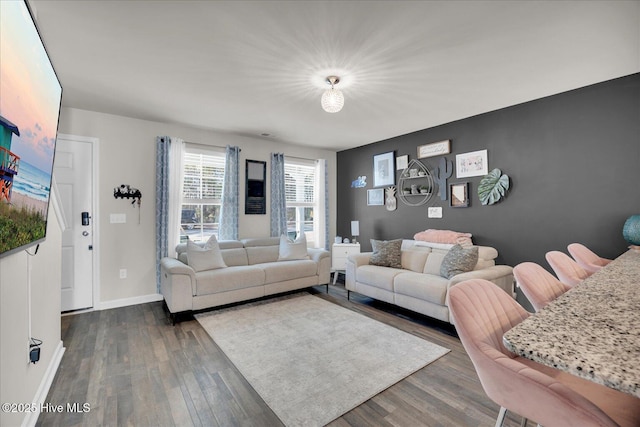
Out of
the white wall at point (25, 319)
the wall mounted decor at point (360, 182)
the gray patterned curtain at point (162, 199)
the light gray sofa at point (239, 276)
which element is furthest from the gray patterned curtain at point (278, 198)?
the white wall at point (25, 319)

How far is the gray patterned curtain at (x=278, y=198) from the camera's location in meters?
5.26

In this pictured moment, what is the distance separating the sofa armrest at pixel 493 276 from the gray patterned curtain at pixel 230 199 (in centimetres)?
337

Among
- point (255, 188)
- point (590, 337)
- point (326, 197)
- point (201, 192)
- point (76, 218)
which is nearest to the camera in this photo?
point (590, 337)

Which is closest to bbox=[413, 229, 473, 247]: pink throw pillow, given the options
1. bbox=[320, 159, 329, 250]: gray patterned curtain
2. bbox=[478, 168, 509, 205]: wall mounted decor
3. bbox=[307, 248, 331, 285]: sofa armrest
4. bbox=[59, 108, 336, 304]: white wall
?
bbox=[478, 168, 509, 205]: wall mounted decor

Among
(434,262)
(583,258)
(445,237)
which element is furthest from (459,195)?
(583,258)

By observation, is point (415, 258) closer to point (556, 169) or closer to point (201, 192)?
point (556, 169)

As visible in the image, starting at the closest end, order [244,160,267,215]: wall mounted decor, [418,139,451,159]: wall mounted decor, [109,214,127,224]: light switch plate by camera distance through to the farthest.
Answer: [109,214,127,224]: light switch plate → [418,139,451,159]: wall mounted decor → [244,160,267,215]: wall mounted decor

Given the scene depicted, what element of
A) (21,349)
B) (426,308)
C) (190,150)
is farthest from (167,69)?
(426,308)

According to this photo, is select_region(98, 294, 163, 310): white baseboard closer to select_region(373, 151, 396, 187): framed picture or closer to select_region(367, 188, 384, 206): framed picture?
select_region(367, 188, 384, 206): framed picture

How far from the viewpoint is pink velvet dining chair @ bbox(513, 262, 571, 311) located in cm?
151

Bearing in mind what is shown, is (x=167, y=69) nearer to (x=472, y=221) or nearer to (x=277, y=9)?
(x=277, y=9)

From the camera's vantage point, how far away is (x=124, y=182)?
3996 millimetres

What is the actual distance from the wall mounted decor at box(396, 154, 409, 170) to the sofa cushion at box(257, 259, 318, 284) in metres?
2.21

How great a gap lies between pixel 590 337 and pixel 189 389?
2.36 meters
